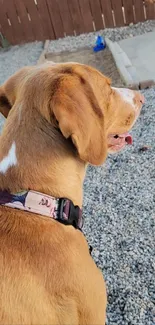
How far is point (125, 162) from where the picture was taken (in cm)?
352

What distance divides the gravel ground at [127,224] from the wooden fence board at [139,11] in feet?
8.77

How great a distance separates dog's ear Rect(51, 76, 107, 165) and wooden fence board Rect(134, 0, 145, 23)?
5.05 meters

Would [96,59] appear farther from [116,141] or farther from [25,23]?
[116,141]

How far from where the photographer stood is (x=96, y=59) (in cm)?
536

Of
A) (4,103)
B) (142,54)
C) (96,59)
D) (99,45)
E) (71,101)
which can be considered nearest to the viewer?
(71,101)

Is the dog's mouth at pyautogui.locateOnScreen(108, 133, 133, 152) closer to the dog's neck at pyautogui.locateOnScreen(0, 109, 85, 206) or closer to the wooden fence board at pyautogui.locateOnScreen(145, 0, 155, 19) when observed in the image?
the dog's neck at pyautogui.locateOnScreen(0, 109, 85, 206)

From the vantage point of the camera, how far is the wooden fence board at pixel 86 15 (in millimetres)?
6453

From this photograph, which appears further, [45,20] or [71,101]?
[45,20]

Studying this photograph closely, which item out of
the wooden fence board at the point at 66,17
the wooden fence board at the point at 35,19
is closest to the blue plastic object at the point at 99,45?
the wooden fence board at the point at 66,17

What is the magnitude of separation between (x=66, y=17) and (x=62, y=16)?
2.3 inches

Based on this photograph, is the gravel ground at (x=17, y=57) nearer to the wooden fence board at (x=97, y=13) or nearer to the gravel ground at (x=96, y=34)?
the gravel ground at (x=96, y=34)

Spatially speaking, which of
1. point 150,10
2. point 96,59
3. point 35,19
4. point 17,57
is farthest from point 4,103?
point 35,19

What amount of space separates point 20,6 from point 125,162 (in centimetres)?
397

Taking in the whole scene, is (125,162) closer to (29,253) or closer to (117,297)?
(117,297)
